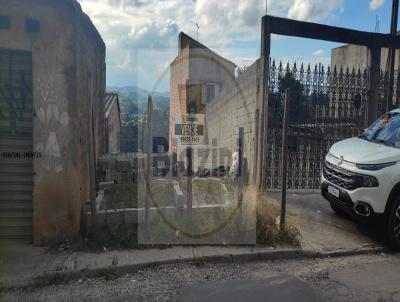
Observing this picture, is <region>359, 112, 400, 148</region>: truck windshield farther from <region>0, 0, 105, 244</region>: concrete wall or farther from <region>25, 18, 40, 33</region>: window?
<region>25, 18, 40, 33</region>: window

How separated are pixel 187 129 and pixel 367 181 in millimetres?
2600

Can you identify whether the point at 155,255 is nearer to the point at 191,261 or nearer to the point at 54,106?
the point at 191,261

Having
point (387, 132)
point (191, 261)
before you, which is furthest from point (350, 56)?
point (191, 261)

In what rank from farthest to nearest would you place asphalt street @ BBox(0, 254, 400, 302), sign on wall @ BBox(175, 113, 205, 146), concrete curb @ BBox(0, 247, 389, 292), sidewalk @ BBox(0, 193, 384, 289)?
sign on wall @ BBox(175, 113, 205, 146) < sidewalk @ BBox(0, 193, 384, 289) < concrete curb @ BBox(0, 247, 389, 292) < asphalt street @ BBox(0, 254, 400, 302)

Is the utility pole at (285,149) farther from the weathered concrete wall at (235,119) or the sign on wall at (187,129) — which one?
the weathered concrete wall at (235,119)

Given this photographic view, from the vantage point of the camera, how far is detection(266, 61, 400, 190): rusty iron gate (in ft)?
25.8

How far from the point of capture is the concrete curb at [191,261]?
399cm

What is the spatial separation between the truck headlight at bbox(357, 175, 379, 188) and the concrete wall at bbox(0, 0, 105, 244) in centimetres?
396

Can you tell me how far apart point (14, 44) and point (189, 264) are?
3631 mm

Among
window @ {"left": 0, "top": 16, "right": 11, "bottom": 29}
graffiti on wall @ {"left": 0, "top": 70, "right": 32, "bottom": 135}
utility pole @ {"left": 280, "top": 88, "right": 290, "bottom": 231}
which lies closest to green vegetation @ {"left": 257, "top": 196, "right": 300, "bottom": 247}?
utility pole @ {"left": 280, "top": 88, "right": 290, "bottom": 231}

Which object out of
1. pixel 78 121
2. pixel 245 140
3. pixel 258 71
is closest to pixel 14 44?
pixel 78 121

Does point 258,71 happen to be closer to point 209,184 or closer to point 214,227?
point 209,184

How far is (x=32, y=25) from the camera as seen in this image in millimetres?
4762

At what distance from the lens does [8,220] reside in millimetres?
4977
